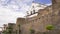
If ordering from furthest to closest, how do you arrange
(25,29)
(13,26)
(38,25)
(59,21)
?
(13,26) → (25,29) → (38,25) → (59,21)

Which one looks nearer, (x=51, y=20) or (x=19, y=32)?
(x=51, y=20)

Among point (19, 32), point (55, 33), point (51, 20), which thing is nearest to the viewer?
point (55, 33)

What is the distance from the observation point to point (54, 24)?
77.7 ft

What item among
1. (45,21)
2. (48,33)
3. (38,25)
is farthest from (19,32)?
(48,33)

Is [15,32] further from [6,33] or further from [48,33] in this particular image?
[48,33]

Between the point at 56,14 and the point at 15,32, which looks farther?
the point at 15,32

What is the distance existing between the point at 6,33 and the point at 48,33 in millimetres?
23325

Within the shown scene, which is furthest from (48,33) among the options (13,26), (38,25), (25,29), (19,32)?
(13,26)

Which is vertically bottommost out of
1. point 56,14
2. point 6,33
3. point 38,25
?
point 6,33

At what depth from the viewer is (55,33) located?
20109mm

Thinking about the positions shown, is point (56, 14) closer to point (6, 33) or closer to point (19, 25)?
point (19, 25)

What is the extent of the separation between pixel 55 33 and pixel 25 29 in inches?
584

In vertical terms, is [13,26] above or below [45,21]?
below

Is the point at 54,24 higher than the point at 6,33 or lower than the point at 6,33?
higher
